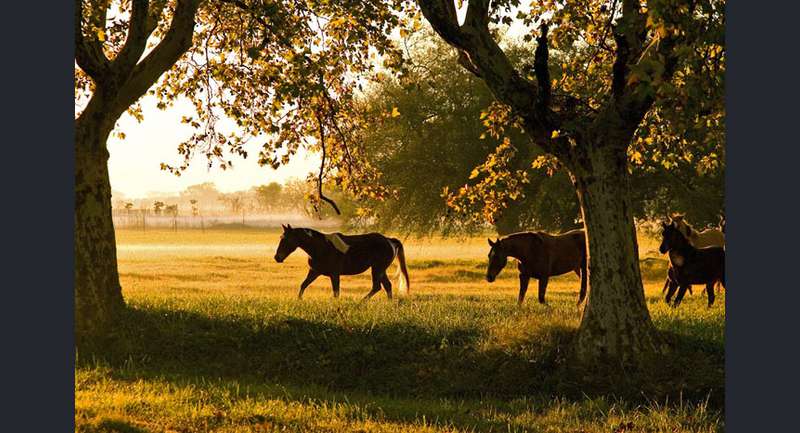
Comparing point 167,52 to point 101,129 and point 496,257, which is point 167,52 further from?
point 496,257

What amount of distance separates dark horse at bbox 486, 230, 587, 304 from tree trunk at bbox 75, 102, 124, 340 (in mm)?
8126

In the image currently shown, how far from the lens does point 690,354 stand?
1440 centimetres

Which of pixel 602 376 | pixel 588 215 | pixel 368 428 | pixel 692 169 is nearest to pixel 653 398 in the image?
pixel 602 376

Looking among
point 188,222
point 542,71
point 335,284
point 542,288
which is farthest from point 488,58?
point 188,222

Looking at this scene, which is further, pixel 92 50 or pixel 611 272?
pixel 92 50

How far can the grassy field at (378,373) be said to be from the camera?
11.3 m

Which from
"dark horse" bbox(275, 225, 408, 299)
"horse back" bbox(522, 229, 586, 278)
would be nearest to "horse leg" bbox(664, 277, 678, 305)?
"horse back" bbox(522, 229, 586, 278)

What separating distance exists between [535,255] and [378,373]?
6.50 m

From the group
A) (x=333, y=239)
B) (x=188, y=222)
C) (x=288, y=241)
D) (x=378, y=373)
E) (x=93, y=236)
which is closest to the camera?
(x=378, y=373)

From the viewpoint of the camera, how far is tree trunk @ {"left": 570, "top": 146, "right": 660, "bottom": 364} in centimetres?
1384

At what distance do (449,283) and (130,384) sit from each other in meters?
20.9

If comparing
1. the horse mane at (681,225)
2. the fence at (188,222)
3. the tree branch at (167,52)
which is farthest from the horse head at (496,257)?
the fence at (188,222)

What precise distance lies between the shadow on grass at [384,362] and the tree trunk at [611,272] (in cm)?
35

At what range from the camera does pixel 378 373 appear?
14484 mm
